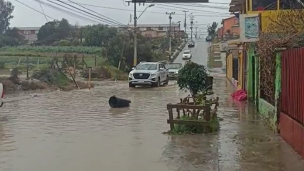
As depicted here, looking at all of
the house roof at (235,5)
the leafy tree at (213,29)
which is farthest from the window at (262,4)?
the leafy tree at (213,29)

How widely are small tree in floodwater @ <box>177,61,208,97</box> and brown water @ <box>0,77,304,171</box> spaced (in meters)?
1.16

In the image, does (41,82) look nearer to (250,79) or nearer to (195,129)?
(250,79)

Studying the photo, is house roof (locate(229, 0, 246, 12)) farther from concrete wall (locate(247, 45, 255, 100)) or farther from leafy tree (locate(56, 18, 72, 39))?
leafy tree (locate(56, 18, 72, 39))

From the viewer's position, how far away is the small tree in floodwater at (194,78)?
15.0 meters

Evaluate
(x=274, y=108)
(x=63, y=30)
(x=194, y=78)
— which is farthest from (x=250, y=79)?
(x=63, y=30)

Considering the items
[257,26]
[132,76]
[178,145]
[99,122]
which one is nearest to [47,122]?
[99,122]

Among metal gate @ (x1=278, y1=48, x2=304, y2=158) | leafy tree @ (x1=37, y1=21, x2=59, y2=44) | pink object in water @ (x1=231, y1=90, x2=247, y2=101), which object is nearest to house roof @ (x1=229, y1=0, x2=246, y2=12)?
pink object in water @ (x1=231, y1=90, x2=247, y2=101)

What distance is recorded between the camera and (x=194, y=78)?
15.0 meters

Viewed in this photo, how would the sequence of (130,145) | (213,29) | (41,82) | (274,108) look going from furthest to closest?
(213,29) → (41,82) → (274,108) → (130,145)

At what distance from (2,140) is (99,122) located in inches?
145

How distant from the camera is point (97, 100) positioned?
885 inches

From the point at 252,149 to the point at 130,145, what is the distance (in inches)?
96.5

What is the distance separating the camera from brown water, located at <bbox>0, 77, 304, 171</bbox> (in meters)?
8.59

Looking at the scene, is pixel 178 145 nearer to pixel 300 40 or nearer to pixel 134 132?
pixel 134 132
